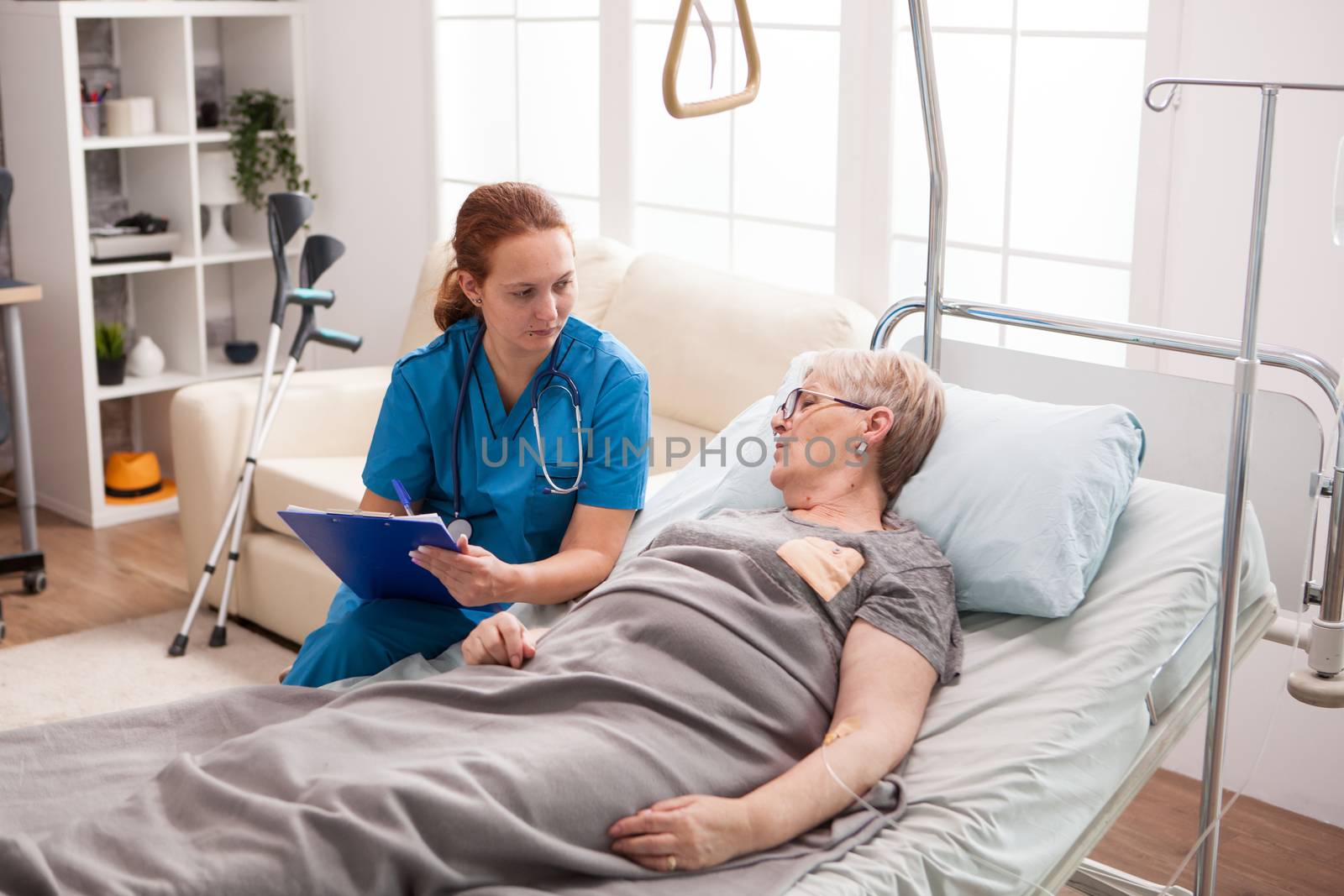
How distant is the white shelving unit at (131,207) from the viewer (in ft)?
12.9

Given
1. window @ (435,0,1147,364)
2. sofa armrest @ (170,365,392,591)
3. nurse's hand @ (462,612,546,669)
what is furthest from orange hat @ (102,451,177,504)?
nurse's hand @ (462,612,546,669)

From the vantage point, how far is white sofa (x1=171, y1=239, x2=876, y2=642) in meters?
2.90

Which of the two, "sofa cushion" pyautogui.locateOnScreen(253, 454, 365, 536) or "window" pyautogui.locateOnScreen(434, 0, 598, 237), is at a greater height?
"window" pyautogui.locateOnScreen(434, 0, 598, 237)

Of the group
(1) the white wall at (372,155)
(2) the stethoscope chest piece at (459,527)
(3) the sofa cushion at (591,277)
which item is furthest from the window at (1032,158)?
(1) the white wall at (372,155)

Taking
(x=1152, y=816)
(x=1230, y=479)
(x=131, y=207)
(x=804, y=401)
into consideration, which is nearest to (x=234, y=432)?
(x=131, y=207)

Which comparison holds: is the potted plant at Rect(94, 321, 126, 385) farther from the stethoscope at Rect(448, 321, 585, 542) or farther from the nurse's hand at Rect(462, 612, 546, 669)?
the nurse's hand at Rect(462, 612, 546, 669)

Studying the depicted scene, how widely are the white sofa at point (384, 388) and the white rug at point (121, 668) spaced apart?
4.5 inches

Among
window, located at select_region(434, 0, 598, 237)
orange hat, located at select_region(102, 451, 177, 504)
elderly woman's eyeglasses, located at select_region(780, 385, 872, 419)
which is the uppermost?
window, located at select_region(434, 0, 598, 237)

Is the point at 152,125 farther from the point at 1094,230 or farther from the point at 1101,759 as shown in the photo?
the point at 1101,759

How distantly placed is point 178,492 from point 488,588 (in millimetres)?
1895

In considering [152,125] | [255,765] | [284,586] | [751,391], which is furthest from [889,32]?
[152,125]

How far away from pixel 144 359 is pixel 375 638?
268 cm

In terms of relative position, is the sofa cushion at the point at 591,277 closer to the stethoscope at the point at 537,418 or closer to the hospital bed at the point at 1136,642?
the stethoscope at the point at 537,418

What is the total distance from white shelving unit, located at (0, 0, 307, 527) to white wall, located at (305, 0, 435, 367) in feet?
0.32
